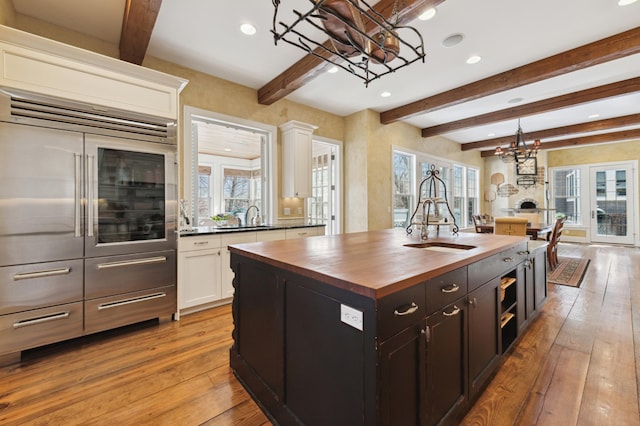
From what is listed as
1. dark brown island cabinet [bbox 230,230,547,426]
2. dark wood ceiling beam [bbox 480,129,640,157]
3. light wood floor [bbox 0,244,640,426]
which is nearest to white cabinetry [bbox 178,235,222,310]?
light wood floor [bbox 0,244,640,426]

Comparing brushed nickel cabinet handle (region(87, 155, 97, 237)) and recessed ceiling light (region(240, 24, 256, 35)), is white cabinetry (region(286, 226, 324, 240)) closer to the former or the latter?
brushed nickel cabinet handle (region(87, 155, 97, 237))

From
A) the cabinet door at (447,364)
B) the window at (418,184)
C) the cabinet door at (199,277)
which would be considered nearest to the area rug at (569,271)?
the window at (418,184)

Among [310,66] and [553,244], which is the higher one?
[310,66]

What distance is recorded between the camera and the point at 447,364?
1.37 meters

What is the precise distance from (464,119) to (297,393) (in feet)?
20.1

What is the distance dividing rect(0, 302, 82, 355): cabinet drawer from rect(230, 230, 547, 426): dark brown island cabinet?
1439mm

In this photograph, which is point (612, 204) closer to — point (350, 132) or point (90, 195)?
point (350, 132)

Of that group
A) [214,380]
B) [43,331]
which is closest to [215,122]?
[43,331]

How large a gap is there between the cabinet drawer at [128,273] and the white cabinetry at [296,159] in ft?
6.53

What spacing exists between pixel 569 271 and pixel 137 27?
675 cm

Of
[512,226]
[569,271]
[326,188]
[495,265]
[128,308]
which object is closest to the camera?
[495,265]

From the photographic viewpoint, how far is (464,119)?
5824 millimetres

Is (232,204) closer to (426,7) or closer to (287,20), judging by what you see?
(287,20)

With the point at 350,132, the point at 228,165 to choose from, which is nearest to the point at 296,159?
the point at 350,132
